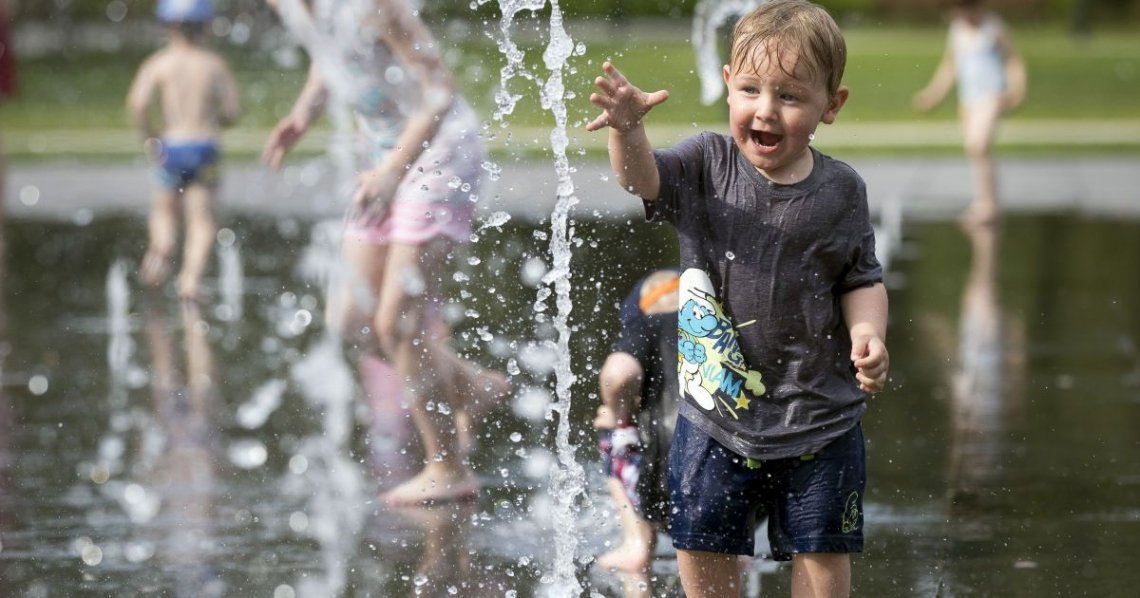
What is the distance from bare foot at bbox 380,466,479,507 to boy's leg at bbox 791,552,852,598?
1.85 metres

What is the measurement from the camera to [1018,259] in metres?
10.2

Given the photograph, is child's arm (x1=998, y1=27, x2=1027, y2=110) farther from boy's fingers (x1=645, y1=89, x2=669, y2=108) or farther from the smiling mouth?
boy's fingers (x1=645, y1=89, x2=669, y2=108)

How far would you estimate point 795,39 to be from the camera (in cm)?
351

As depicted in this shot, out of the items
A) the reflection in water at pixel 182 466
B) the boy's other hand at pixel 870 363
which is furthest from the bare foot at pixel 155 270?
the boy's other hand at pixel 870 363

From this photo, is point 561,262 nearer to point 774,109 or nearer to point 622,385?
point 622,385

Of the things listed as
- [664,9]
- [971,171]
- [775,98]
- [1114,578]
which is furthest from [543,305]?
[664,9]

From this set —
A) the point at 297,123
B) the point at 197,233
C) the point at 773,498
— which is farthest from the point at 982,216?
the point at 773,498

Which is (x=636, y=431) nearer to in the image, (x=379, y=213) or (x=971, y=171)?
(x=379, y=213)

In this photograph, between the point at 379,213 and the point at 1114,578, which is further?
the point at 379,213

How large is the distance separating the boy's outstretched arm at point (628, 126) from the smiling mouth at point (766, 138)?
0.72ft

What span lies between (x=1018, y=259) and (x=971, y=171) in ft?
16.1

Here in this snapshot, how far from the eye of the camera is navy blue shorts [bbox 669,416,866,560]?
3521 millimetres

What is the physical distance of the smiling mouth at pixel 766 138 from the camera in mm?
3545

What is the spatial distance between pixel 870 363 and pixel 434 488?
2.20 meters
